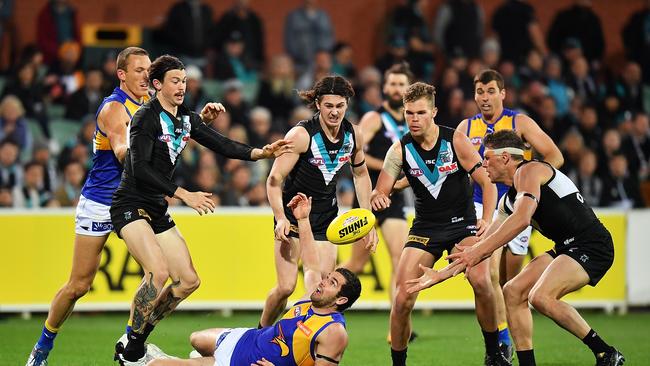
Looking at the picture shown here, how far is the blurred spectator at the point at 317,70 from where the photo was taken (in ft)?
56.3

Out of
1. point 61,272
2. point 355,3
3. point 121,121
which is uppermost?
point 355,3

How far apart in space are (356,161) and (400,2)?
10996 millimetres

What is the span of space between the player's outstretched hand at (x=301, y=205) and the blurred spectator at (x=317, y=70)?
332 inches

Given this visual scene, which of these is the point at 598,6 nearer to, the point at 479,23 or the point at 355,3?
the point at 479,23

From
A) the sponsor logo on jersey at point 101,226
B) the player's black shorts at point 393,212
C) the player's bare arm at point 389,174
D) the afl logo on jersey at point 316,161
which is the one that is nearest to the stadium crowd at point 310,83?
the player's black shorts at point 393,212

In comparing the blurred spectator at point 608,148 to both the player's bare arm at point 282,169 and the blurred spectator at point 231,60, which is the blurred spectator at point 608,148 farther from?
the player's bare arm at point 282,169

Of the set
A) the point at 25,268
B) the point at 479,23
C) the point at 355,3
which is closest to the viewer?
the point at 25,268

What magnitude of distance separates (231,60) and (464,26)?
4258mm

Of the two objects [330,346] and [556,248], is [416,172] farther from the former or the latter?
[330,346]

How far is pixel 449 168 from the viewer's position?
893 cm

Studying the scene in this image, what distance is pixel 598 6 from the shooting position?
20953 millimetres

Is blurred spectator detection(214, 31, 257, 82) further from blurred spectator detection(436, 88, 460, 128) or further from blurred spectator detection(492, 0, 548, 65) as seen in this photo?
blurred spectator detection(492, 0, 548, 65)

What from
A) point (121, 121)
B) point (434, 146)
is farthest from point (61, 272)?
point (434, 146)

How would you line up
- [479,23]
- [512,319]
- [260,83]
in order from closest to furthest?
[512,319], [260,83], [479,23]
